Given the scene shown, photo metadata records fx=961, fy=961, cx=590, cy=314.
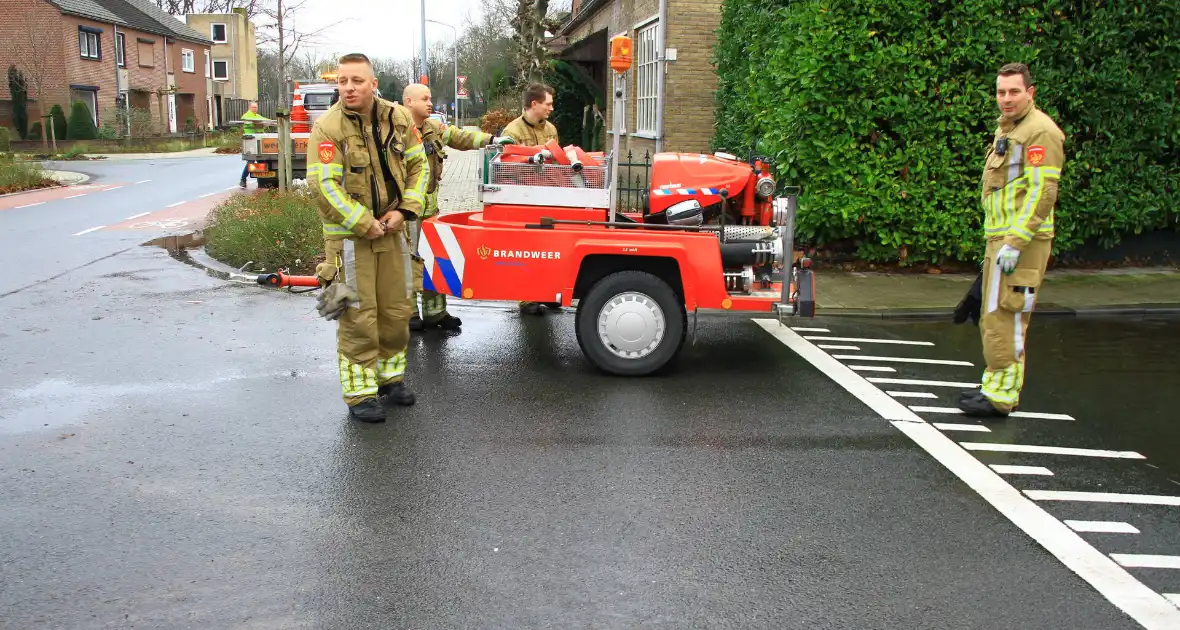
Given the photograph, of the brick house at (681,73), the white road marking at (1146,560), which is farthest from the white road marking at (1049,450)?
the brick house at (681,73)

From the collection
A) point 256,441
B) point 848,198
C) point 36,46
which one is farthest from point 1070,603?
point 36,46

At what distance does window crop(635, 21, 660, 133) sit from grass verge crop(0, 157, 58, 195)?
45.0ft

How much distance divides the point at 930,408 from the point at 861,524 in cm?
198

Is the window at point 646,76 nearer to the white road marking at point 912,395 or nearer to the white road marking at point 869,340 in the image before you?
the white road marking at point 869,340

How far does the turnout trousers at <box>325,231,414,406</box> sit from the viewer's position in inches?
220

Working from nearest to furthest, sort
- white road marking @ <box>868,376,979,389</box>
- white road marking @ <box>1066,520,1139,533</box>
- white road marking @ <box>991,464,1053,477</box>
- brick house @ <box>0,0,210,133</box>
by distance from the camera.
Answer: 1. white road marking @ <box>1066,520,1139,533</box>
2. white road marking @ <box>991,464,1053,477</box>
3. white road marking @ <box>868,376,979,389</box>
4. brick house @ <box>0,0,210,133</box>

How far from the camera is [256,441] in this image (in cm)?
523

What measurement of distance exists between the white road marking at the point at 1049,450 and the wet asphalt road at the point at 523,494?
10 centimetres

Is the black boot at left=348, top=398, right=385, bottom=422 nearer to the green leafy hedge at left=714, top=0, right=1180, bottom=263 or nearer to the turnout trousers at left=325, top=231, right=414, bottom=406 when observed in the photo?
the turnout trousers at left=325, top=231, right=414, bottom=406

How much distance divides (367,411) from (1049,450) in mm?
3827

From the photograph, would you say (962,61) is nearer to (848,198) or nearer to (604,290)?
(848,198)

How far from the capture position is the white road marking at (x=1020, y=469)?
4934mm

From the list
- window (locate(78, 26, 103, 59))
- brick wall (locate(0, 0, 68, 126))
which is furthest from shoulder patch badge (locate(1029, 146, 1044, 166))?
window (locate(78, 26, 103, 59))

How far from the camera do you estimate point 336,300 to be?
547cm
